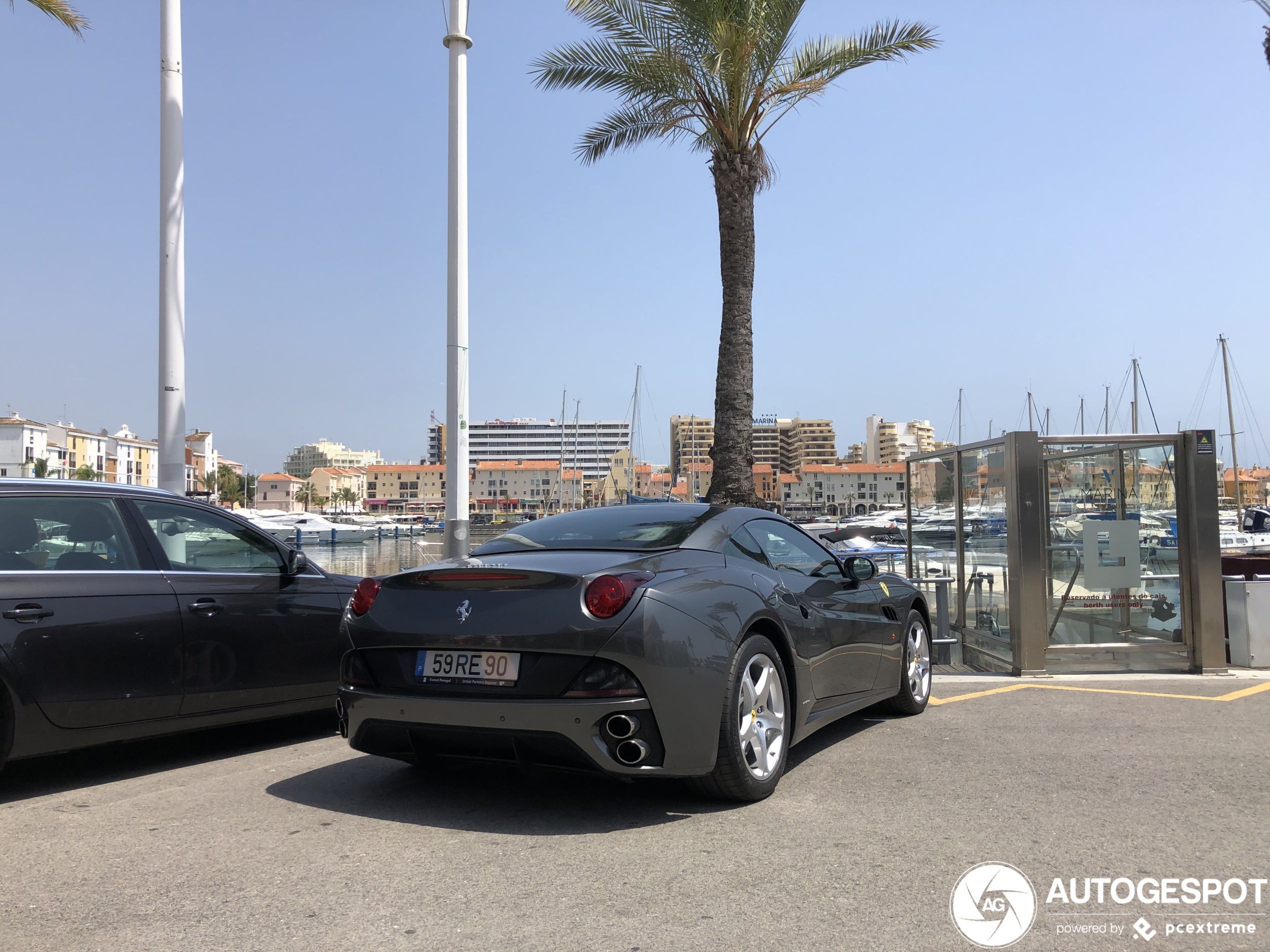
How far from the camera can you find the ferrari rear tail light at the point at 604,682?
3875 millimetres

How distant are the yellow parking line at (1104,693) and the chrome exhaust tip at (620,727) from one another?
376cm

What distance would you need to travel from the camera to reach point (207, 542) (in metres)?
5.60

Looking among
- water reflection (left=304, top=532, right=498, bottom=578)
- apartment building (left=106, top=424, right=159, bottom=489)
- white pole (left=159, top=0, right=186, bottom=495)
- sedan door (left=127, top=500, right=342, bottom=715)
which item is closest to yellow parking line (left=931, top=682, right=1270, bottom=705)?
sedan door (left=127, top=500, right=342, bottom=715)

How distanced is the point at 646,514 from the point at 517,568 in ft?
3.68

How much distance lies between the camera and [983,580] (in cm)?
934

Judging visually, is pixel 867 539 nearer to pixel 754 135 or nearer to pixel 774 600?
pixel 754 135

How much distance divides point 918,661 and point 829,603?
159 centimetres

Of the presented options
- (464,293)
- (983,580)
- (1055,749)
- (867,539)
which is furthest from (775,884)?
(867,539)

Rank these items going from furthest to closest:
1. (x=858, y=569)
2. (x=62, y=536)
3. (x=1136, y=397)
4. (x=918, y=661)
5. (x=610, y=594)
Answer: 1. (x=1136, y=397)
2. (x=918, y=661)
3. (x=858, y=569)
4. (x=62, y=536)
5. (x=610, y=594)

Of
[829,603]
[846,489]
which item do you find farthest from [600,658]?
[846,489]

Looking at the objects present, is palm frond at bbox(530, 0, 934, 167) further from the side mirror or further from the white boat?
the white boat

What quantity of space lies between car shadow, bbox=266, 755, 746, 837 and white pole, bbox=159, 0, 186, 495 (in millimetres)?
5576

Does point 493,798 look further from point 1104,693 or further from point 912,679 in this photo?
point 1104,693

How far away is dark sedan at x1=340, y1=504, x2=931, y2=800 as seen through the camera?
3.89m
